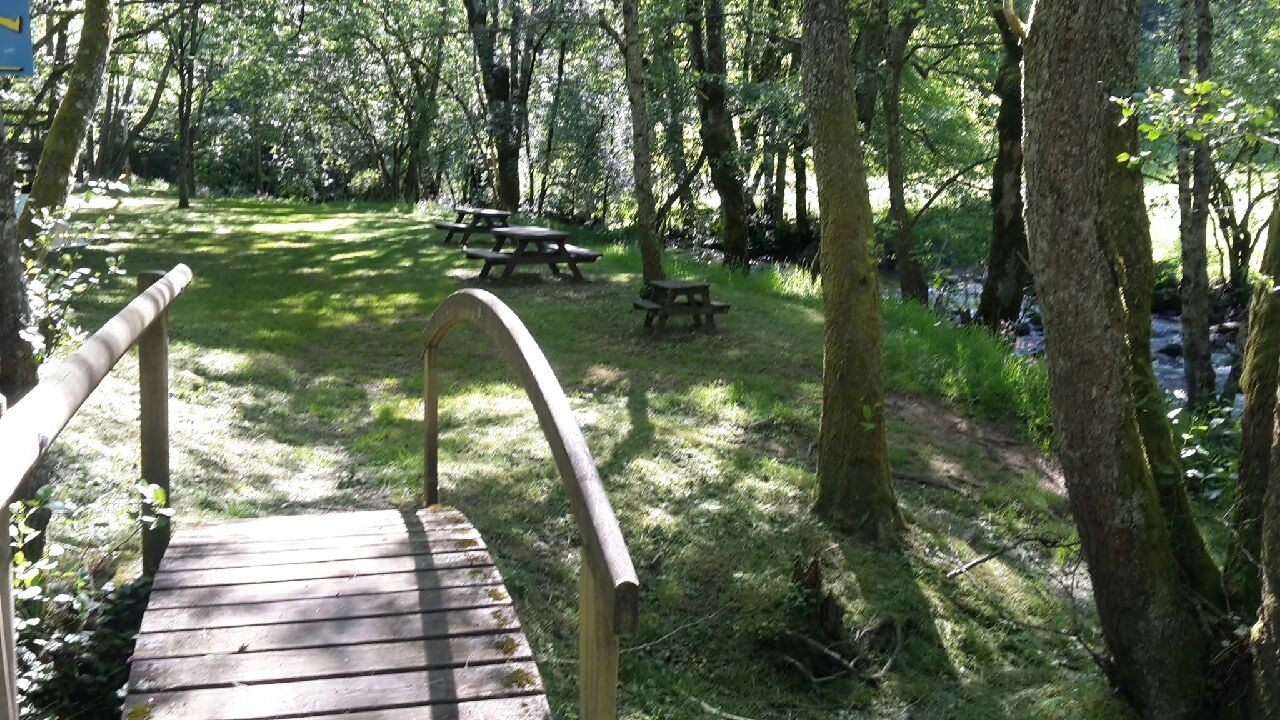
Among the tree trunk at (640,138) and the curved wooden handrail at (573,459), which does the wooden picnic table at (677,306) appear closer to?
the tree trunk at (640,138)

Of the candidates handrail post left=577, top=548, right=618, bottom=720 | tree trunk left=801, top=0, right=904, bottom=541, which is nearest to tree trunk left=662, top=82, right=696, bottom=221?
tree trunk left=801, top=0, right=904, bottom=541

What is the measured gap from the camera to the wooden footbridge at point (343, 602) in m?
2.52

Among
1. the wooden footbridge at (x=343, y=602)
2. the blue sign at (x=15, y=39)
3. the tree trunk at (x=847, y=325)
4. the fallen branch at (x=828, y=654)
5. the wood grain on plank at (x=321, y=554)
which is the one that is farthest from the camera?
the tree trunk at (x=847, y=325)

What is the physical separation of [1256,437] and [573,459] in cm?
348

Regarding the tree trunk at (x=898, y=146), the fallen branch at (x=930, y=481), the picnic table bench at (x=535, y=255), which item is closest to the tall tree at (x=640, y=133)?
the picnic table bench at (x=535, y=255)

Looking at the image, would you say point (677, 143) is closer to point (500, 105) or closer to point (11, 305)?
point (500, 105)

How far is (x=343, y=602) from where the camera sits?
405cm

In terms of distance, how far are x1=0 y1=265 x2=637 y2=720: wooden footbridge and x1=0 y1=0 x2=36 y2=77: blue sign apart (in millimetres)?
1815

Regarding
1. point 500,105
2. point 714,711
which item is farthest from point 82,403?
point 500,105

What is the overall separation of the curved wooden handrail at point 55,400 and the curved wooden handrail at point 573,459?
1023mm

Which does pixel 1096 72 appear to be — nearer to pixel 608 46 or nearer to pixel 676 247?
pixel 676 247

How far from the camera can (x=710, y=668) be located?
5910mm

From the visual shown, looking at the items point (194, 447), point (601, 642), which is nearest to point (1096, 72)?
point (601, 642)

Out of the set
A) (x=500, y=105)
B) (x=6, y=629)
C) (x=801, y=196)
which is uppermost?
(x=500, y=105)
